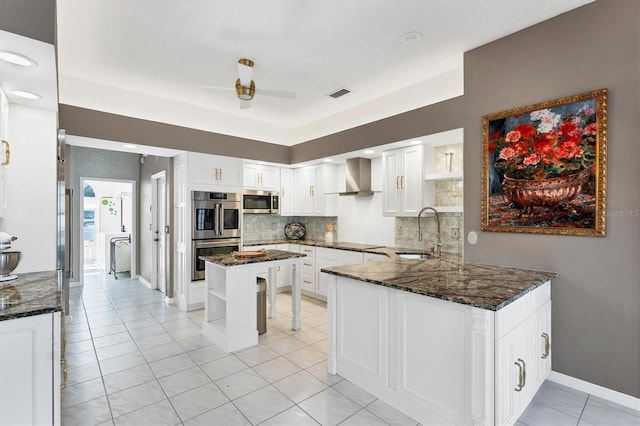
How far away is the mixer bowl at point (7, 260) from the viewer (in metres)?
2.05

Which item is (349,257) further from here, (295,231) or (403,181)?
(295,231)

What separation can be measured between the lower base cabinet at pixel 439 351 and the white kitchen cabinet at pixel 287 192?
3.31 meters

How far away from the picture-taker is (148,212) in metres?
6.10

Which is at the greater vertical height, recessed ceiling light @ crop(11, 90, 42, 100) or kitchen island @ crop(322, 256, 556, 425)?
recessed ceiling light @ crop(11, 90, 42, 100)

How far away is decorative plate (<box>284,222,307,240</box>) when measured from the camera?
6000 millimetres

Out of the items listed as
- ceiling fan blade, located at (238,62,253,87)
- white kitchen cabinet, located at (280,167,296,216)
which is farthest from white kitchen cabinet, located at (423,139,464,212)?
white kitchen cabinet, located at (280,167,296,216)

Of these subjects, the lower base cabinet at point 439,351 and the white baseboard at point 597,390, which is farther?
the white baseboard at point 597,390

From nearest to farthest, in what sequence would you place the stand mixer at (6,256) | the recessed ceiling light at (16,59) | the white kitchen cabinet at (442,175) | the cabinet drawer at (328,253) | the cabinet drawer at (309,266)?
1. the recessed ceiling light at (16,59)
2. the stand mixer at (6,256)
3. the white kitchen cabinet at (442,175)
4. the cabinet drawer at (328,253)
5. the cabinet drawer at (309,266)

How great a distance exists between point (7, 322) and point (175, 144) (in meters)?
3.17

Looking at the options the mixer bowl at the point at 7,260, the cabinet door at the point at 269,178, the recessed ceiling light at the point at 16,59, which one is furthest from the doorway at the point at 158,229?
the recessed ceiling light at the point at 16,59

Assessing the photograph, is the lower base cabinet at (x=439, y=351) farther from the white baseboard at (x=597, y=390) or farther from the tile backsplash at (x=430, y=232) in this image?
the tile backsplash at (x=430, y=232)

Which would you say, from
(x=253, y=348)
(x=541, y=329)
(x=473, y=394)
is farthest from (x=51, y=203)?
(x=541, y=329)

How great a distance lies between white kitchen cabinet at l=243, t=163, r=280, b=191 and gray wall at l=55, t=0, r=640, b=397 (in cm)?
327

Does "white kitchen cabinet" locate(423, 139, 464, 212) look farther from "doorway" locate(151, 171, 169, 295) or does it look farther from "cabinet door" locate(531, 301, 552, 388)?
"doorway" locate(151, 171, 169, 295)
